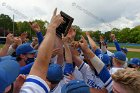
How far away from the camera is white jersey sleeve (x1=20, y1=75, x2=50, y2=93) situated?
2.54m

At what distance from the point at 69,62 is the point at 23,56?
3.85ft

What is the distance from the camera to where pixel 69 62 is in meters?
5.57

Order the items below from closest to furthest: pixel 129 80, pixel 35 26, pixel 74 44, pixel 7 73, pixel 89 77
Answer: pixel 7 73 → pixel 129 80 → pixel 74 44 → pixel 89 77 → pixel 35 26

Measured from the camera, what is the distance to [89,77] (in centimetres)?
578

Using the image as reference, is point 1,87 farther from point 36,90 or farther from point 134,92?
point 134,92

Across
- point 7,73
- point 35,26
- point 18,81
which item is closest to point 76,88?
point 18,81

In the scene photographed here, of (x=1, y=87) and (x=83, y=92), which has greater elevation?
(x=1, y=87)

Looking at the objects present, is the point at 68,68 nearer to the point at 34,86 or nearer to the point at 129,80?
the point at 129,80

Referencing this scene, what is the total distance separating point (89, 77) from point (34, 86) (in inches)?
130

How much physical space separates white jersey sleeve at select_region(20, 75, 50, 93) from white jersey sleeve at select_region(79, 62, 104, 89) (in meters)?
2.93

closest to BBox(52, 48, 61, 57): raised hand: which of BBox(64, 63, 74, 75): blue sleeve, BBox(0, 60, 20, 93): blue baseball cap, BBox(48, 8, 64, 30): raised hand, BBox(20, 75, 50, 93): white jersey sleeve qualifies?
BBox(64, 63, 74, 75): blue sleeve

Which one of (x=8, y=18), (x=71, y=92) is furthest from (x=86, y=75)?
(x=8, y=18)

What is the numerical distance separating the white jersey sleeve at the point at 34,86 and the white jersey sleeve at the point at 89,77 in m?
2.93

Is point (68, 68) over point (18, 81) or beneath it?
beneath
